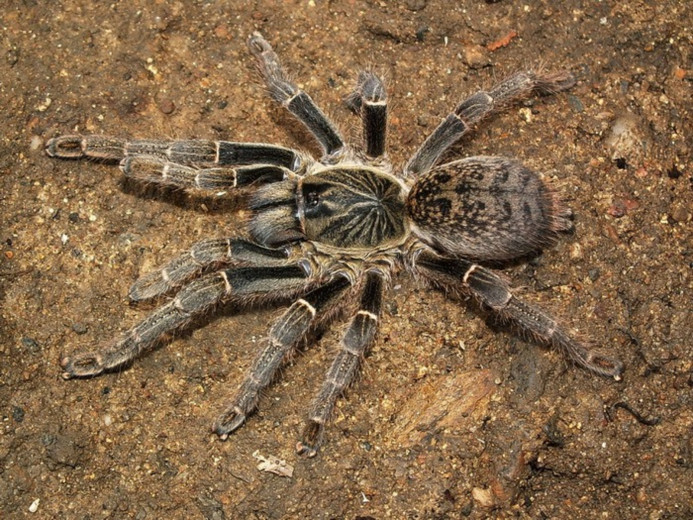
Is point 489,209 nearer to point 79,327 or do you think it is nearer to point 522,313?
point 522,313

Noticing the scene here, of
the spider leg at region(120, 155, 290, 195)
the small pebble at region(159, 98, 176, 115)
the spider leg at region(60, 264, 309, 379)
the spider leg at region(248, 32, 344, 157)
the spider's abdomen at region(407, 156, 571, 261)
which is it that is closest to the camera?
the spider's abdomen at region(407, 156, 571, 261)

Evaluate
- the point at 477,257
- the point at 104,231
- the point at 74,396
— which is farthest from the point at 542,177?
the point at 74,396

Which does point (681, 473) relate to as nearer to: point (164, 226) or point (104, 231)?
point (164, 226)

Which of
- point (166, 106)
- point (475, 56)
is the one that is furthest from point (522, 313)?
point (166, 106)

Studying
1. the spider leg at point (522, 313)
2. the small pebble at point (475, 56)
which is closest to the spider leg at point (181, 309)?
the spider leg at point (522, 313)

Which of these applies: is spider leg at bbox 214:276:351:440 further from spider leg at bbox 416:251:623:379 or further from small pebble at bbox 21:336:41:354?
small pebble at bbox 21:336:41:354

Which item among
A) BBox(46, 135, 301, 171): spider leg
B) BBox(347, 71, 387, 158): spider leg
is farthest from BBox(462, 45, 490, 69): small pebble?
BBox(46, 135, 301, 171): spider leg
